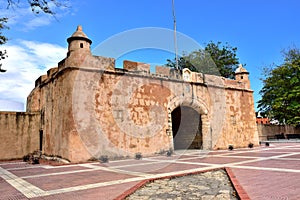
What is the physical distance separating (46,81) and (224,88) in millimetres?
12172

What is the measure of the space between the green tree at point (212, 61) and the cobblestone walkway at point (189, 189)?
23735 millimetres

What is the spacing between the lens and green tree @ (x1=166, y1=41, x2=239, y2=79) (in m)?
29.4

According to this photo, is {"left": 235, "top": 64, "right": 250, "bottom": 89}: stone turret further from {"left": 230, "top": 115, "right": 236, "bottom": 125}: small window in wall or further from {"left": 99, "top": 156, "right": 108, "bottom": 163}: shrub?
{"left": 99, "top": 156, "right": 108, "bottom": 163}: shrub

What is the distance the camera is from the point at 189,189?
5.20 m

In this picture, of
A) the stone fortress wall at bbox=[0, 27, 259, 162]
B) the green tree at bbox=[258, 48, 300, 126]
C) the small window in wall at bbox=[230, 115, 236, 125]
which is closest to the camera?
the stone fortress wall at bbox=[0, 27, 259, 162]

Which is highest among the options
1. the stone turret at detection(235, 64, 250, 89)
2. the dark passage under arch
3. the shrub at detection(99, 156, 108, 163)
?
the stone turret at detection(235, 64, 250, 89)

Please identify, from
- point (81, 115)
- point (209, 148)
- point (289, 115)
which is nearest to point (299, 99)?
point (289, 115)

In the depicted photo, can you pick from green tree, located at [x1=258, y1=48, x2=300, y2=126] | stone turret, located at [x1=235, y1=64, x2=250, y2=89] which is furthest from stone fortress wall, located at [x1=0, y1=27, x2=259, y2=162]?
green tree, located at [x1=258, y1=48, x2=300, y2=126]

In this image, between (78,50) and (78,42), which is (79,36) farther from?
(78,50)

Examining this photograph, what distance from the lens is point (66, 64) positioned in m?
11.6

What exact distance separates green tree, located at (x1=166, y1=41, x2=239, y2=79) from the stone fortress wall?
12362 millimetres

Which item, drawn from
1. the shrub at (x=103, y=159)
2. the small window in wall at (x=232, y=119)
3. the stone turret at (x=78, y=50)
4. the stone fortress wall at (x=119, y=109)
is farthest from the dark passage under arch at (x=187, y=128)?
the stone turret at (x=78, y=50)

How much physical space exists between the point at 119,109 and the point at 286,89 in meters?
21.7

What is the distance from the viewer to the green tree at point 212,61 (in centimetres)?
2939
